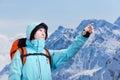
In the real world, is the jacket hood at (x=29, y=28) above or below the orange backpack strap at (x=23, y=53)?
above

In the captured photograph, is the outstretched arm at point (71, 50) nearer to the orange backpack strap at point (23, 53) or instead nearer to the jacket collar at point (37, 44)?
the jacket collar at point (37, 44)

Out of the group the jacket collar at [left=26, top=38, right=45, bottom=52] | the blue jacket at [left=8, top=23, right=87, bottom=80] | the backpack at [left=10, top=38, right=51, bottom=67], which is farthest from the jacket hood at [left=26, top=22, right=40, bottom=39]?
the backpack at [left=10, top=38, right=51, bottom=67]

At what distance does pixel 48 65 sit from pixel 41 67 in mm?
262

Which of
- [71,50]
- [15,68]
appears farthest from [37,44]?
[71,50]

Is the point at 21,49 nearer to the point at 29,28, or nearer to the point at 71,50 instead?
the point at 29,28

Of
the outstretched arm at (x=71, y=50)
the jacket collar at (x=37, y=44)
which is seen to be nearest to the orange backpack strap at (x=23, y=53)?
the jacket collar at (x=37, y=44)

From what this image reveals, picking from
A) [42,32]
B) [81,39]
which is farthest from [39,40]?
[81,39]

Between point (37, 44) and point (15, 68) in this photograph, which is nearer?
point (15, 68)

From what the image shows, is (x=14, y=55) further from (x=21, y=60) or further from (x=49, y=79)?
(x=49, y=79)

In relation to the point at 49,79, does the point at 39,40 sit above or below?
above

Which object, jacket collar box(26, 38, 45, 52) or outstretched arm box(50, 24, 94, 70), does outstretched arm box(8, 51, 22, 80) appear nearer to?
jacket collar box(26, 38, 45, 52)

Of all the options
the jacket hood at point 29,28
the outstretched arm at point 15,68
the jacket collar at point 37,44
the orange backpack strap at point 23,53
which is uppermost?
the jacket hood at point 29,28

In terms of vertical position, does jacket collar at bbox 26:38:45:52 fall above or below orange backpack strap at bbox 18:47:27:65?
above

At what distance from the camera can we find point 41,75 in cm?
1141
